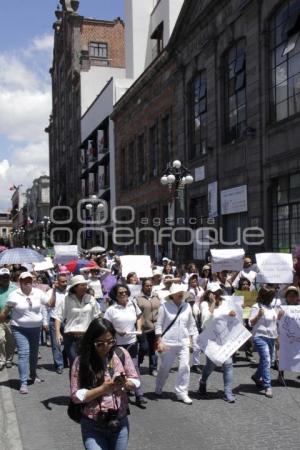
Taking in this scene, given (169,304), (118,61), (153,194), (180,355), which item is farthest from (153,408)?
(118,61)

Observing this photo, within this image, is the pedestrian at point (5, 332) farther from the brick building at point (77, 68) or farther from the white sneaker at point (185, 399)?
the brick building at point (77, 68)

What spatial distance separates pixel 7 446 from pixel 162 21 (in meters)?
38.6

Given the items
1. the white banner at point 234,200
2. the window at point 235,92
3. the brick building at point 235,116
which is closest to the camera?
the brick building at point 235,116

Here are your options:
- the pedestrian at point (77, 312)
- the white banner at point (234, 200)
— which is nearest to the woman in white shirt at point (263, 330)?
the pedestrian at point (77, 312)

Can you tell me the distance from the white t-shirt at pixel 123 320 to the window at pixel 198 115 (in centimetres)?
1997

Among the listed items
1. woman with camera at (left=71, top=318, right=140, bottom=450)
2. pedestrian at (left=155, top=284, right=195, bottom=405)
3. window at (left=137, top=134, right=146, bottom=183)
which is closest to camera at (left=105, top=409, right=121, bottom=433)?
woman with camera at (left=71, top=318, right=140, bottom=450)

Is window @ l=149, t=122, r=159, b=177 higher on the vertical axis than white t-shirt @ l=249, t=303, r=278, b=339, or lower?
higher

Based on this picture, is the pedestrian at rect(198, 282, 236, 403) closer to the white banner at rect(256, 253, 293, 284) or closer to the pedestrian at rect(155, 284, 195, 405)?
the pedestrian at rect(155, 284, 195, 405)

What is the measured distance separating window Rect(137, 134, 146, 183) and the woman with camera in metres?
36.1

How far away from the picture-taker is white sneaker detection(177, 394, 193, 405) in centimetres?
817

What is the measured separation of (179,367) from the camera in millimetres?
8445

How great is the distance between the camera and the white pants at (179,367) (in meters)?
8.33

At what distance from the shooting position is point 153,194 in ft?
123

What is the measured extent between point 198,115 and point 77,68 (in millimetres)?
43132
